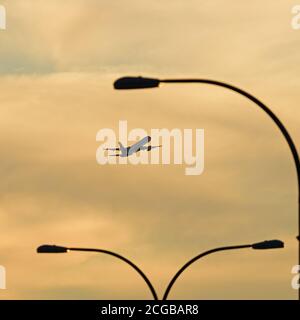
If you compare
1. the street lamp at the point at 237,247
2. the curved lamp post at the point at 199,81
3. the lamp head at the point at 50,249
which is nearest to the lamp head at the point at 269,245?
the street lamp at the point at 237,247

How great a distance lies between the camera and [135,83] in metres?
32.9

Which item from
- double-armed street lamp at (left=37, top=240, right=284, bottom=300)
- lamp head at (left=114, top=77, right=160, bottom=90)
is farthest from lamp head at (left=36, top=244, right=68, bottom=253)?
lamp head at (left=114, top=77, right=160, bottom=90)

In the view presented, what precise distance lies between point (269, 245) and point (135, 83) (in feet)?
48.6

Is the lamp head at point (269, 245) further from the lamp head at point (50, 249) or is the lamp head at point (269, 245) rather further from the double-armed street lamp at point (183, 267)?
the lamp head at point (50, 249)

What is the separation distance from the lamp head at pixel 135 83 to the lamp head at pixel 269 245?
14074 millimetres

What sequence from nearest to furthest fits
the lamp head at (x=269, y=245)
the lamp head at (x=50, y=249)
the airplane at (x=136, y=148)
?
1. the lamp head at (x=269, y=245)
2. the lamp head at (x=50, y=249)
3. the airplane at (x=136, y=148)

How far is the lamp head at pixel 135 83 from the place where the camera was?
3281 centimetres

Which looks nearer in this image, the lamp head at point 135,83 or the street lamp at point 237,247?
the lamp head at point 135,83

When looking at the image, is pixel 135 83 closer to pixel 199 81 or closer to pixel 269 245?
pixel 199 81

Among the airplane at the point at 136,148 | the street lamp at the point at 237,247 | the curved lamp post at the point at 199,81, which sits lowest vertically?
the street lamp at the point at 237,247

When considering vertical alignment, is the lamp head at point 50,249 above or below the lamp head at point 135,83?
below

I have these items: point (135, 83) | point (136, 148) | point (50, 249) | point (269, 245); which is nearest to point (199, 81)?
point (135, 83)
